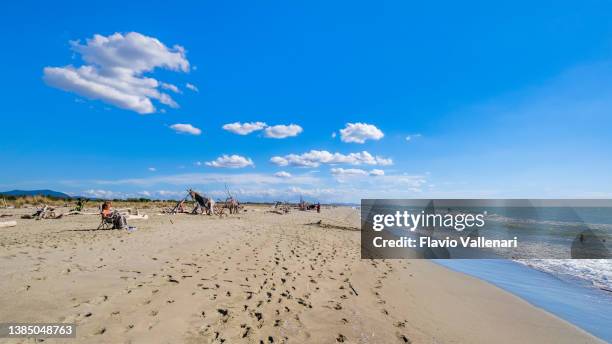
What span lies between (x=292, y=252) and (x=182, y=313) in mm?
6872

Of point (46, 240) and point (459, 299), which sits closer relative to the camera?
point (459, 299)

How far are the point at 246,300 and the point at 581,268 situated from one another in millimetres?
14164

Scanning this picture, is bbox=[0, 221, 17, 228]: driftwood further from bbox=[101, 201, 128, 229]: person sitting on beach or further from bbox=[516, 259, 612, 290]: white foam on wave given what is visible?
bbox=[516, 259, 612, 290]: white foam on wave

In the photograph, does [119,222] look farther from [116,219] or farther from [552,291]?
[552,291]

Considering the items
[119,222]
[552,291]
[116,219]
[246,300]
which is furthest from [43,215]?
[552,291]

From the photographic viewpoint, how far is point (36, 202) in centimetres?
3838

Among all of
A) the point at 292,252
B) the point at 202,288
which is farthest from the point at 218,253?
the point at 202,288

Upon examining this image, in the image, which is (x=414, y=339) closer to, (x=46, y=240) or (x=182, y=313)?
(x=182, y=313)

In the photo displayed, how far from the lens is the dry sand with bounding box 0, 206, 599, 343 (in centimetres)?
498

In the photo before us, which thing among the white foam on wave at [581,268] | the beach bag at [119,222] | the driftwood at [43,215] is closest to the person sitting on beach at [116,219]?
Answer: the beach bag at [119,222]

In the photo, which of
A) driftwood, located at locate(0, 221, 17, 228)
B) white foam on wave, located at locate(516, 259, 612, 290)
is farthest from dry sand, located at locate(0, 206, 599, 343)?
driftwood, located at locate(0, 221, 17, 228)

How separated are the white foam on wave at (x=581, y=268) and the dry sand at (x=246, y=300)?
4.39 m

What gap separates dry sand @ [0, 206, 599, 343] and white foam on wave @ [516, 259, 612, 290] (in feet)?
14.4

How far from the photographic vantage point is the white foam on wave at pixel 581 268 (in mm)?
10788
